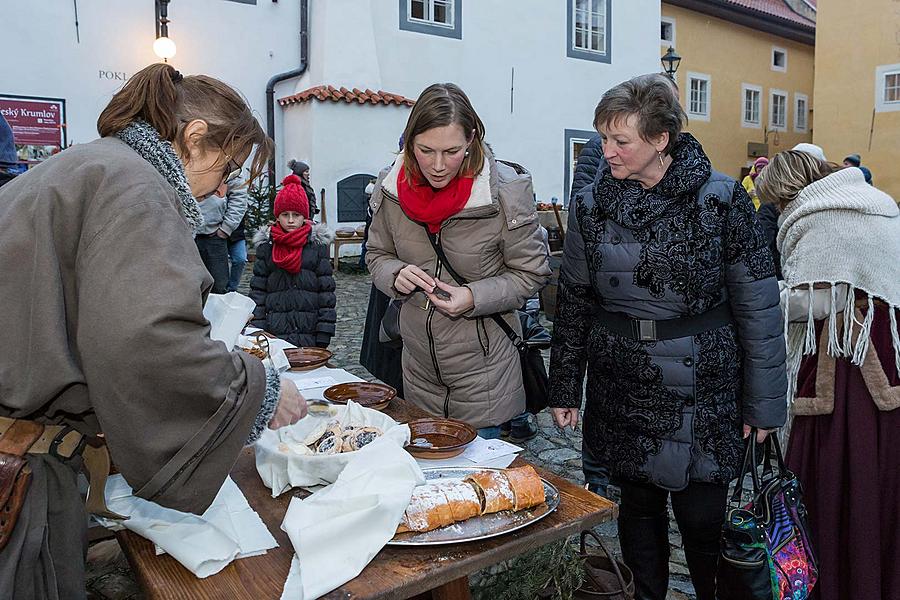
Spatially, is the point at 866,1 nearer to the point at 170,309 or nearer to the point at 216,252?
the point at 216,252

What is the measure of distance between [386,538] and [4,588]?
69cm

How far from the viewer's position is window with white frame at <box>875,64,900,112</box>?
19.5m

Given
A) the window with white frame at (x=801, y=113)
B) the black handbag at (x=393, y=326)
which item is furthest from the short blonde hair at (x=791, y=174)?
the window with white frame at (x=801, y=113)

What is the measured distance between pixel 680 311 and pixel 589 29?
15664 millimetres

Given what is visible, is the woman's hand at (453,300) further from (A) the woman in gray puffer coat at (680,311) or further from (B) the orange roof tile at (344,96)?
(B) the orange roof tile at (344,96)

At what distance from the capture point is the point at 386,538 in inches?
58.6

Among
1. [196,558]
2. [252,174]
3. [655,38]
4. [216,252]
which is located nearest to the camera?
[196,558]

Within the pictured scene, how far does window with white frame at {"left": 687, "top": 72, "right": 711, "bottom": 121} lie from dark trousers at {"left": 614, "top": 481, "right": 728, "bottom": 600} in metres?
20.0

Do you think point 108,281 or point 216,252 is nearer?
point 108,281

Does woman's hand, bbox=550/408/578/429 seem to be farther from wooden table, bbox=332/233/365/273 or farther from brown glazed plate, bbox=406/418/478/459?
wooden table, bbox=332/233/365/273

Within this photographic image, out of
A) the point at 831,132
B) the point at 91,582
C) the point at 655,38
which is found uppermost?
the point at 655,38

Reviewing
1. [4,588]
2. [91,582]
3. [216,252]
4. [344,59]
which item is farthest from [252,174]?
[344,59]

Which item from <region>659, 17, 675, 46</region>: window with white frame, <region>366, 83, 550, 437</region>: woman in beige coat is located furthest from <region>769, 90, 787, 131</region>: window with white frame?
<region>366, 83, 550, 437</region>: woman in beige coat

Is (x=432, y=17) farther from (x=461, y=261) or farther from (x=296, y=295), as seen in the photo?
(x=461, y=261)
